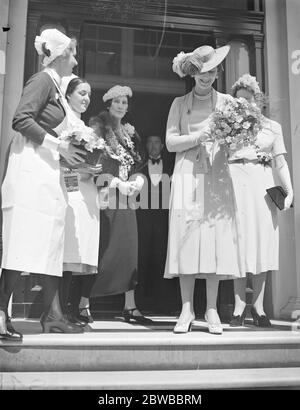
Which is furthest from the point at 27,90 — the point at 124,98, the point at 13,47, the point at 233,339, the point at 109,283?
the point at 233,339

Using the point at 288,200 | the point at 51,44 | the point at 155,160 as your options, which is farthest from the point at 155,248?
the point at 51,44

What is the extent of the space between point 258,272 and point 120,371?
123 centimetres

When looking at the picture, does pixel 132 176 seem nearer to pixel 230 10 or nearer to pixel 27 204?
pixel 27 204

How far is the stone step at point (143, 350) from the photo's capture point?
272cm

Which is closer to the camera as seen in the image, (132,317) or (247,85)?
(132,317)

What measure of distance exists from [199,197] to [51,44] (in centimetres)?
138

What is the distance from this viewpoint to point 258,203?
3.46 m

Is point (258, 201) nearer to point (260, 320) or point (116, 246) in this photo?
point (260, 320)

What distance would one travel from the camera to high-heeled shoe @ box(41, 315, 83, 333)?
298cm

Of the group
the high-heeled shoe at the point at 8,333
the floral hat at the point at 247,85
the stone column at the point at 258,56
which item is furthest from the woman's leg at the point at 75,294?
the stone column at the point at 258,56

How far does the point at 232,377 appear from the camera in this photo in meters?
2.72

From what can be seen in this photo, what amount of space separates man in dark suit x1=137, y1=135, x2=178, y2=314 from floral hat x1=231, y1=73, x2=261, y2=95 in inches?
31.4

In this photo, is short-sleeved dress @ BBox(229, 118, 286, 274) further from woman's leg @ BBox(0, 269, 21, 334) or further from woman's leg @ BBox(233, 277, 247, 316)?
woman's leg @ BBox(0, 269, 21, 334)

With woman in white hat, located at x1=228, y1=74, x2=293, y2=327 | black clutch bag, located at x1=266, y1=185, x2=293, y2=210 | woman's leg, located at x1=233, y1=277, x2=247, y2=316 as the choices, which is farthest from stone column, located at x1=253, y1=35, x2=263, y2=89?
woman's leg, located at x1=233, y1=277, x2=247, y2=316
